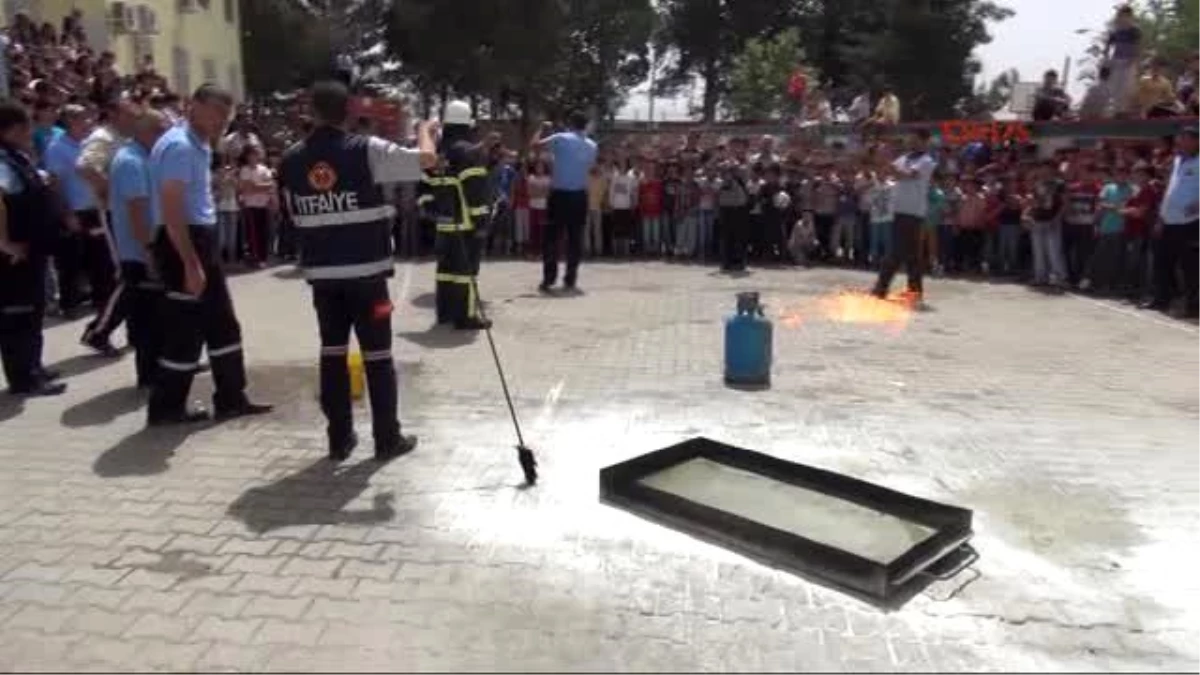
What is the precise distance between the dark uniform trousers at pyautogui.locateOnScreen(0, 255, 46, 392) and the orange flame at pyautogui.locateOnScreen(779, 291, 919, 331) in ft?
20.5

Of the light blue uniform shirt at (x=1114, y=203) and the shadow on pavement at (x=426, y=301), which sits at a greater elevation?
the light blue uniform shirt at (x=1114, y=203)

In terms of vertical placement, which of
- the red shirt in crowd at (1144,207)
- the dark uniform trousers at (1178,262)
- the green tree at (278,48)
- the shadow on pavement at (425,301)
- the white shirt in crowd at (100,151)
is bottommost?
the shadow on pavement at (425,301)

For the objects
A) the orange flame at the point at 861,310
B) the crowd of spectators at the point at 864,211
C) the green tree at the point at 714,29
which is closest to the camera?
the orange flame at the point at 861,310

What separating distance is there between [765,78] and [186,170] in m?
32.5

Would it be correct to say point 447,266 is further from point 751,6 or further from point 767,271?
point 751,6

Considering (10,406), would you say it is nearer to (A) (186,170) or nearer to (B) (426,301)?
(A) (186,170)

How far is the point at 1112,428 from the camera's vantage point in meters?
6.59

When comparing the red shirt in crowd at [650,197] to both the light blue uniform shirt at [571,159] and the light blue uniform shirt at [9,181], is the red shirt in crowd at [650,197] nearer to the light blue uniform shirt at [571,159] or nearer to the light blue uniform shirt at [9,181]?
the light blue uniform shirt at [571,159]

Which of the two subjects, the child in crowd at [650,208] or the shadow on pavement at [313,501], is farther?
the child in crowd at [650,208]

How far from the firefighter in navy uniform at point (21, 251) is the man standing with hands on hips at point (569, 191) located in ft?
18.3

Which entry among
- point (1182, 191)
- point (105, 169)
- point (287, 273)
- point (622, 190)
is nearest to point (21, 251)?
point (105, 169)

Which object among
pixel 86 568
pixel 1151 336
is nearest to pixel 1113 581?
pixel 86 568

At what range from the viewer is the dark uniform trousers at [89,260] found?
9000 millimetres

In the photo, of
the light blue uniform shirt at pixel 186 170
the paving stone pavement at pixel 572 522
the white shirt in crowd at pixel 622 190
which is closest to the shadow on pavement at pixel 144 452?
the paving stone pavement at pixel 572 522
